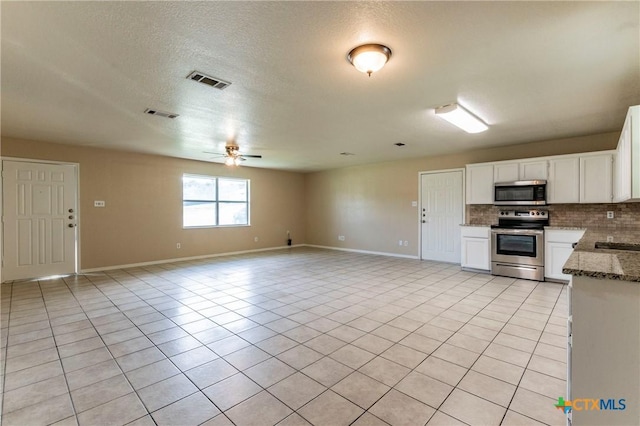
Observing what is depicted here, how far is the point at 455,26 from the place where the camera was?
198cm

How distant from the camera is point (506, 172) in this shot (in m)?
5.41

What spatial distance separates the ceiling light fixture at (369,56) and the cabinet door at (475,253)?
4.51m

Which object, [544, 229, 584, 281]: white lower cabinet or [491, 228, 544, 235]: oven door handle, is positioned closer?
[544, 229, 584, 281]: white lower cabinet

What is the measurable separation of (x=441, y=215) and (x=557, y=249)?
2255mm

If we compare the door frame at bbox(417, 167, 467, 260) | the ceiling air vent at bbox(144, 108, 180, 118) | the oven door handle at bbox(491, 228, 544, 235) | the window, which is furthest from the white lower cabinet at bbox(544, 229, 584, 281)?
the window

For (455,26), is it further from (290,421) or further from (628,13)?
(290,421)

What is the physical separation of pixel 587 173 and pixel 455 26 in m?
4.28

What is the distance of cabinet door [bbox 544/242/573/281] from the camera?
15.4 feet

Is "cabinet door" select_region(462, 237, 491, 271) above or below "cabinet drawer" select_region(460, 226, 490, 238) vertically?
below

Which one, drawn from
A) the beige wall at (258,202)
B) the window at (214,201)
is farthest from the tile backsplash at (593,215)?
the window at (214,201)

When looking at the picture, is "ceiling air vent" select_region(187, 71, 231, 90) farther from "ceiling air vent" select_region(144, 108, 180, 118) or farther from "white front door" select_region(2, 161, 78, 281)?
"white front door" select_region(2, 161, 78, 281)

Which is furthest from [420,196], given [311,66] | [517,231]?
[311,66]

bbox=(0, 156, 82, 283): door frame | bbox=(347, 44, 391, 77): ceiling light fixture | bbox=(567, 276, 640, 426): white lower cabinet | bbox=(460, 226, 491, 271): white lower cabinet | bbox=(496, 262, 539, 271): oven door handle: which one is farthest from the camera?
bbox=(460, 226, 491, 271): white lower cabinet

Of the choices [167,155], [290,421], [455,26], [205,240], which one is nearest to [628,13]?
[455,26]
